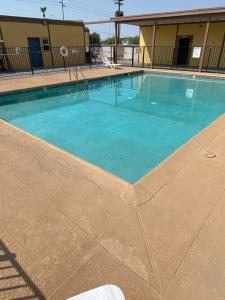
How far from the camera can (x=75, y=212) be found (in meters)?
1.99

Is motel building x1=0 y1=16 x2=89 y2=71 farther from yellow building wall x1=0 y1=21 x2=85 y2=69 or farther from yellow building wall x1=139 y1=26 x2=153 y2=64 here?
yellow building wall x1=139 y1=26 x2=153 y2=64

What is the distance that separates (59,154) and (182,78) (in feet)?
33.3

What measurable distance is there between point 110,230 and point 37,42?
14.5m

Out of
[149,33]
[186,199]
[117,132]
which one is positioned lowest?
[117,132]

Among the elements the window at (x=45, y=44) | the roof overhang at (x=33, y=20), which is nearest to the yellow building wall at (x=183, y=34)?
the roof overhang at (x=33, y=20)

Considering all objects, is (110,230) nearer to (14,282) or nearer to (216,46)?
(14,282)

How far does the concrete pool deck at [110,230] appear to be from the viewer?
138 cm

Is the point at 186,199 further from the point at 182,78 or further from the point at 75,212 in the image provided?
the point at 182,78

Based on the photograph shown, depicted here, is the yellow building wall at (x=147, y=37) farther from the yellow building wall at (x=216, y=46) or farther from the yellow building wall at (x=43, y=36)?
the yellow building wall at (x=43, y=36)

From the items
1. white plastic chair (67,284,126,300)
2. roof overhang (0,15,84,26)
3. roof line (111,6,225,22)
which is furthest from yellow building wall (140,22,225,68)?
white plastic chair (67,284,126,300)

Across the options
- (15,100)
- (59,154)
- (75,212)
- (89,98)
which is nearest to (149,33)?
(89,98)

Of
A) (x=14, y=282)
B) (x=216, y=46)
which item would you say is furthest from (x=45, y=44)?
(x=14, y=282)

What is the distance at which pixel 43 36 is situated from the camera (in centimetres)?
1311

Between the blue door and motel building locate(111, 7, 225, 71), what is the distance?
17.0 feet
